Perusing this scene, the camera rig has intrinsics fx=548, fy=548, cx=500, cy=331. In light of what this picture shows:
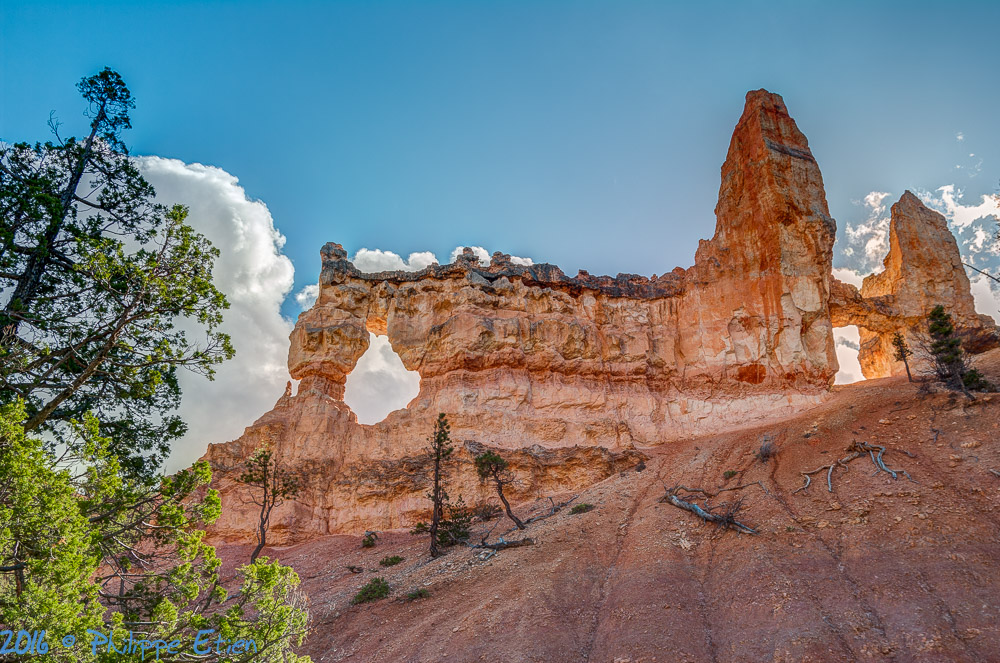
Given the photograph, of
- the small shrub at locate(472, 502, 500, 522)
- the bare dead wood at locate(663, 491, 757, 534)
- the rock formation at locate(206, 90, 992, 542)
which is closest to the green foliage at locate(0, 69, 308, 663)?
the bare dead wood at locate(663, 491, 757, 534)

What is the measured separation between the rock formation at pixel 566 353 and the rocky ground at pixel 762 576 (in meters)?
9.52

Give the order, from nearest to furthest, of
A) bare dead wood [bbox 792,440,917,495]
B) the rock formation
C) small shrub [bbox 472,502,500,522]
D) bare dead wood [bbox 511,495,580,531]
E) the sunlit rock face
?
bare dead wood [bbox 792,440,917,495], bare dead wood [bbox 511,495,580,531], small shrub [bbox 472,502,500,522], the rock formation, the sunlit rock face

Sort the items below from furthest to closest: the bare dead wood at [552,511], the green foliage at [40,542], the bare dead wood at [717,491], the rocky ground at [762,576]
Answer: the bare dead wood at [552,511]
the bare dead wood at [717,491]
the rocky ground at [762,576]
the green foliage at [40,542]

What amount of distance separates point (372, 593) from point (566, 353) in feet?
75.7

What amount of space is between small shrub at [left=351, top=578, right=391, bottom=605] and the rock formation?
36.0ft

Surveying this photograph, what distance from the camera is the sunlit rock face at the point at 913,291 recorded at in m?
42.2

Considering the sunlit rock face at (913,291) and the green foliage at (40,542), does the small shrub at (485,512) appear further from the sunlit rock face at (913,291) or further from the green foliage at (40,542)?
the sunlit rock face at (913,291)

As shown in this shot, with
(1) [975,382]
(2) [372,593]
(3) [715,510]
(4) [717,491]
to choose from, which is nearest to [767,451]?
(4) [717,491]

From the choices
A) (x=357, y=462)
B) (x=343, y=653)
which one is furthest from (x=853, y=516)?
(x=357, y=462)

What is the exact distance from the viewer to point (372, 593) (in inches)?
750

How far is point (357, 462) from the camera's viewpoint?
3341 centimetres

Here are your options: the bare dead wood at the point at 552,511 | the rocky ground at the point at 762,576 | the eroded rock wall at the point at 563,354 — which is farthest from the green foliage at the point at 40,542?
the eroded rock wall at the point at 563,354

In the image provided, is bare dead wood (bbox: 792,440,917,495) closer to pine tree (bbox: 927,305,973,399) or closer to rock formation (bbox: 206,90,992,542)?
pine tree (bbox: 927,305,973,399)

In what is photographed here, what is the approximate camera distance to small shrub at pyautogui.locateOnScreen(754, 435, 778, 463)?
72.9ft
